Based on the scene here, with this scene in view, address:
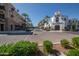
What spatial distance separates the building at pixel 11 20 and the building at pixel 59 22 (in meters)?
0.54

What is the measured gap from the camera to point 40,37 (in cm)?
482

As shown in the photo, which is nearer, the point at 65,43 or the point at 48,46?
the point at 48,46

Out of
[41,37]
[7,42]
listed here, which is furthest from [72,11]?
[7,42]

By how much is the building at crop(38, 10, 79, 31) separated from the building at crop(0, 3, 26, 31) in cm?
54

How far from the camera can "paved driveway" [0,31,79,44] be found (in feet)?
15.5

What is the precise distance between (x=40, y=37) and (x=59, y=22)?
658 millimetres

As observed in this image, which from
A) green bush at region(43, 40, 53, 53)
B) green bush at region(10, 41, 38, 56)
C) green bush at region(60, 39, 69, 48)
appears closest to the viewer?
green bush at region(10, 41, 38, 56)

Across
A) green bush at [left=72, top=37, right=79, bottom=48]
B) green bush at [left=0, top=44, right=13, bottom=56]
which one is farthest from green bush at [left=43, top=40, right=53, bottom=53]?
green bush at [left=0, top=44, right=13, bottom=56]

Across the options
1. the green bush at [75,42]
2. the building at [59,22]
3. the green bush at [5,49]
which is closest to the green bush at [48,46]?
the building at [59,22]

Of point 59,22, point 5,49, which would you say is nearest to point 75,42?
point 59,22

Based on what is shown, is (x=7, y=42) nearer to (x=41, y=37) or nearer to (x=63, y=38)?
(x=41, y=37)

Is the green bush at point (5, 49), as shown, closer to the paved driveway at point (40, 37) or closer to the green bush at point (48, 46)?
the paved driveway at point (40, 37)

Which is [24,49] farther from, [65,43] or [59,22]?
[59,22]

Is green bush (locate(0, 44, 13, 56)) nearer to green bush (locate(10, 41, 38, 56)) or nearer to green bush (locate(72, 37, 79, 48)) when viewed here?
green bush (locate(10, 41, 38, 56))
